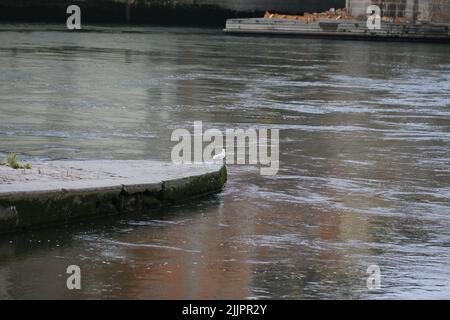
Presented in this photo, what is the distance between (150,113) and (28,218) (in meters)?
9.35

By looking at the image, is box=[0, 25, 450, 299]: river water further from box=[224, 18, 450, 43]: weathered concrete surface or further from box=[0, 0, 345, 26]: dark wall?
box=[0, 0, 345, 26]: dark wall

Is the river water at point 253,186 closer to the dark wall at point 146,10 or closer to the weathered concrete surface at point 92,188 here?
the weathered concrete surface at point 92,188

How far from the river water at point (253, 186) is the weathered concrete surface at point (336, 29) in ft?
86.1

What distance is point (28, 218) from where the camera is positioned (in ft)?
32.6

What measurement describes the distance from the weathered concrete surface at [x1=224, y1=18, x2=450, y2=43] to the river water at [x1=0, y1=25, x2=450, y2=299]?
26.2 m

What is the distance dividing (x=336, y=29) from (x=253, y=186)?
45.6m

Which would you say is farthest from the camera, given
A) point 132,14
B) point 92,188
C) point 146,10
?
point 146,10

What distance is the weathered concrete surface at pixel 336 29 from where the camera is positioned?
56844 millimetres

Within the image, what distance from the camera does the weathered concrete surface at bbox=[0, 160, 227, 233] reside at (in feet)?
32.6

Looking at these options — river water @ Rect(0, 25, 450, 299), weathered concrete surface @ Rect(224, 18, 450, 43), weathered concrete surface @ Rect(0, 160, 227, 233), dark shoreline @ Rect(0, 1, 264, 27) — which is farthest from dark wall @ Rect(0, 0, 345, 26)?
weathered concrete surface @ Rect(0, 160, 227, 233)

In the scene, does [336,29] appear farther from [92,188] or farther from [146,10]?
[92,188]

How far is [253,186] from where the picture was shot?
41.0 ft

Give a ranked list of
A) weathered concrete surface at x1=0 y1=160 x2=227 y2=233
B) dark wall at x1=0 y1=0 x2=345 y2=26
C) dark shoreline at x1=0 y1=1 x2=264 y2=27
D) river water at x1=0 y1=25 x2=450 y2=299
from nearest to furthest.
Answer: river water at x1=0 y1=25 x2=450 y2=299, weathered concrete surface at x1=0 y1=160 x2=227 y2=233, dark shoreline at x1=0 y1=1 x2=264 y2=27, dark wall at x1=0 y1=0 x2=345 y2=26

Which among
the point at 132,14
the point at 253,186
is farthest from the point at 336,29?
the point at 253,186
